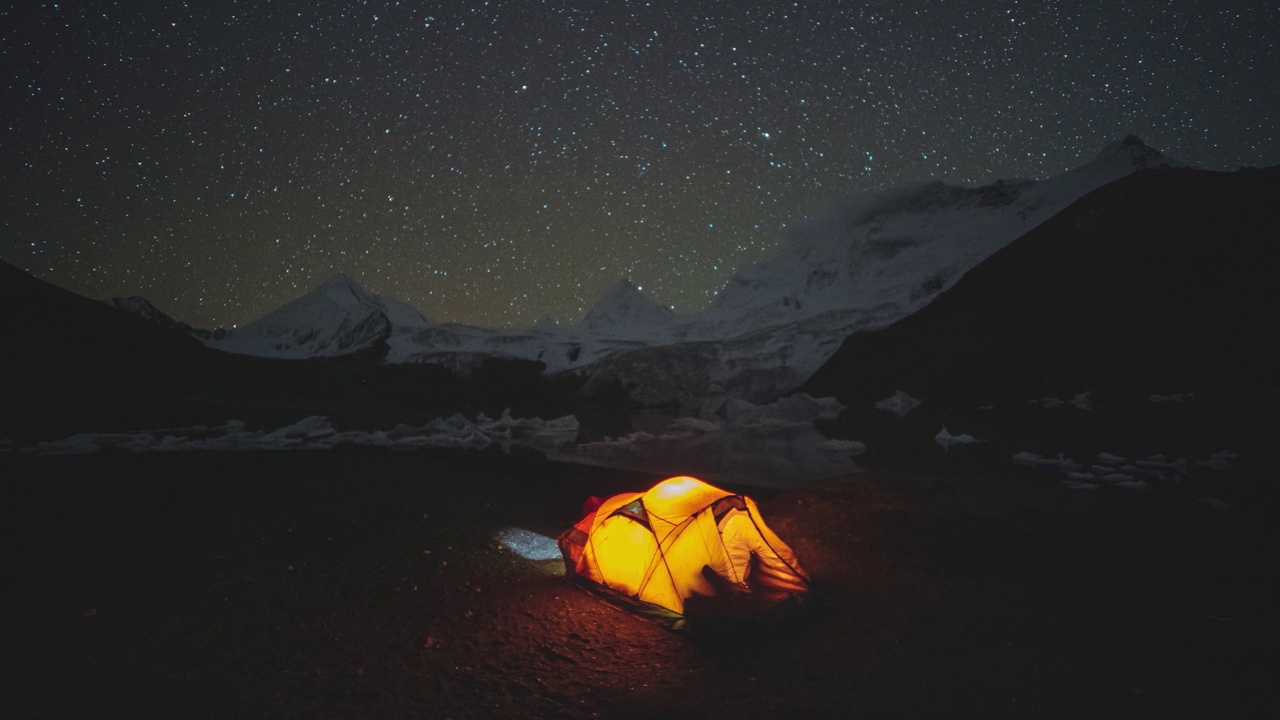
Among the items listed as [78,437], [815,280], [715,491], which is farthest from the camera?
[815,280]

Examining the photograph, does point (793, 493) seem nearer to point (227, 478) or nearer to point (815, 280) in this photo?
point (227, 478)

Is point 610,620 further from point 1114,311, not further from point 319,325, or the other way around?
point 319,325

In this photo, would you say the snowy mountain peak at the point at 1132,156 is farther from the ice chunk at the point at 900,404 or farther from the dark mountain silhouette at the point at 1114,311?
the ice chunk at the point at 900,404

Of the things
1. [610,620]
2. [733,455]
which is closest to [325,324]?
[733,455]

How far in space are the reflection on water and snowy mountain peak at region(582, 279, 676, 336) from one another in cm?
14019

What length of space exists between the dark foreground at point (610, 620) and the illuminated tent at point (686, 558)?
0.32 metres

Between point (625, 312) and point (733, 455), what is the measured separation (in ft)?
536

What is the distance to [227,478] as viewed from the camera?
43.9 feet

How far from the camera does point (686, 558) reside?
6.39 m

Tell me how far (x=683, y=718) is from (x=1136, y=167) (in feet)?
394

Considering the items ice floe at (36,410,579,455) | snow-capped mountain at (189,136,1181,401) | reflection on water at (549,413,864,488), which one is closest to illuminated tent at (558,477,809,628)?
reflection on water at (549,413,864,488)

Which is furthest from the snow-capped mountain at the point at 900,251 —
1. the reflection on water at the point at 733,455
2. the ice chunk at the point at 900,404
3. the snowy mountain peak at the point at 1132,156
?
the reflection on water at the point at 733,455

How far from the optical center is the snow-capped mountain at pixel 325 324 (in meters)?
158

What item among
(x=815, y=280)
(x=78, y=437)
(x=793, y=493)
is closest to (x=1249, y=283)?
(x=793, y=493)
